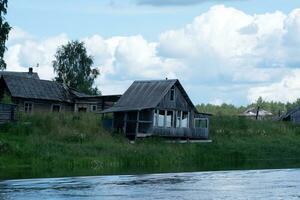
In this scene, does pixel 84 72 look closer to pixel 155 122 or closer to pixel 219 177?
pixel 155 122

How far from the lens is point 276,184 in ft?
112

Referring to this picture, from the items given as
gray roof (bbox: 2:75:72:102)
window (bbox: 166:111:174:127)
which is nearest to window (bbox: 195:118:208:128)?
window (bbox: 166:111:174:127)

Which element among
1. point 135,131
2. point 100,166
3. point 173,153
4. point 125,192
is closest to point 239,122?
point 135,131

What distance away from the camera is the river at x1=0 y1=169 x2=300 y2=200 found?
95.2ft

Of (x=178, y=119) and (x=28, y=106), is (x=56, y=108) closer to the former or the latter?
(x=28, y=106)

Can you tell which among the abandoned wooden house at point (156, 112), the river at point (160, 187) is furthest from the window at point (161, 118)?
the river at point (160, 187)

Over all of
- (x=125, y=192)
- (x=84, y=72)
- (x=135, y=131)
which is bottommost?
(x=125, y=192)

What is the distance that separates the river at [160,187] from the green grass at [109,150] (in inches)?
192

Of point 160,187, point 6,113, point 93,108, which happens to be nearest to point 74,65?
point 93,108

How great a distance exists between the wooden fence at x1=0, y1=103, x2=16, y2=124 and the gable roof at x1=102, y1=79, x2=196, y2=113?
893 cm

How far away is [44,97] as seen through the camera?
2936 inches

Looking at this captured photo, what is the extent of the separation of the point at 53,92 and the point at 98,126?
1433 centimetres

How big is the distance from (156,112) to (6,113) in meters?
13.8

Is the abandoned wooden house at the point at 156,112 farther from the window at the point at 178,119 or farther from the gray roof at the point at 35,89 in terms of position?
the gray roof at the point at 35,89
